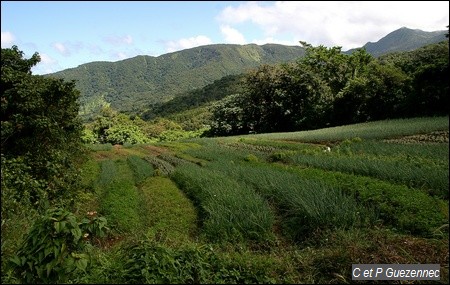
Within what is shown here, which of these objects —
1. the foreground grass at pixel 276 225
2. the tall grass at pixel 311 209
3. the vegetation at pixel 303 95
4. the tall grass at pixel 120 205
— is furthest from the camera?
the vegetation at pixel 303 95

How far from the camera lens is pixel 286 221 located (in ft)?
23.9

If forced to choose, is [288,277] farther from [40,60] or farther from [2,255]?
[40,60]

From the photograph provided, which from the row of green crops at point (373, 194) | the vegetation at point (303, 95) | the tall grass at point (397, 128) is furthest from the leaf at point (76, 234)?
the vegetation at point (303, 95)

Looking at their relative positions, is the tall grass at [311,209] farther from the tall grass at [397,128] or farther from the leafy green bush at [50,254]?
the leafy green bush at [50,254]

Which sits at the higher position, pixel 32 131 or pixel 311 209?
pixel 32 131

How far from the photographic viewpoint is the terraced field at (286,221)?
Answer: 4.21 m

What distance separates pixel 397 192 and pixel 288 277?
163 inches

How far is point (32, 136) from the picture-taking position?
891 cm

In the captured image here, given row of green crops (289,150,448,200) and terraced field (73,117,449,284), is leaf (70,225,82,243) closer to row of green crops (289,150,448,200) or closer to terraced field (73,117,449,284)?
terraced field (73,117,449,284)

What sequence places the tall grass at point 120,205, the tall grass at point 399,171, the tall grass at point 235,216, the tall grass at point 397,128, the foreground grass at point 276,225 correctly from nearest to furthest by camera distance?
the foreground grass at point 276,225 → the tall grass at point 397,128 → the tall grass at point 399,171 → the tall grass at point 235,216 → the tall grass at point 120,205

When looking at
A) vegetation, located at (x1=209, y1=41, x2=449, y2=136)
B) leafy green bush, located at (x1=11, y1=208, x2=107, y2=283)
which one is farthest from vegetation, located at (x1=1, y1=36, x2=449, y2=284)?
vegetation, located at (x1=209, y1=41, x2=449, y2=136)

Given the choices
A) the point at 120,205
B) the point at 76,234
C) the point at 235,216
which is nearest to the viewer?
the point at 76,234

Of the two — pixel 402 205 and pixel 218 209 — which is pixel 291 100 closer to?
pixel 218 209

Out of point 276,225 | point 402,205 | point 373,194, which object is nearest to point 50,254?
point 276,225
